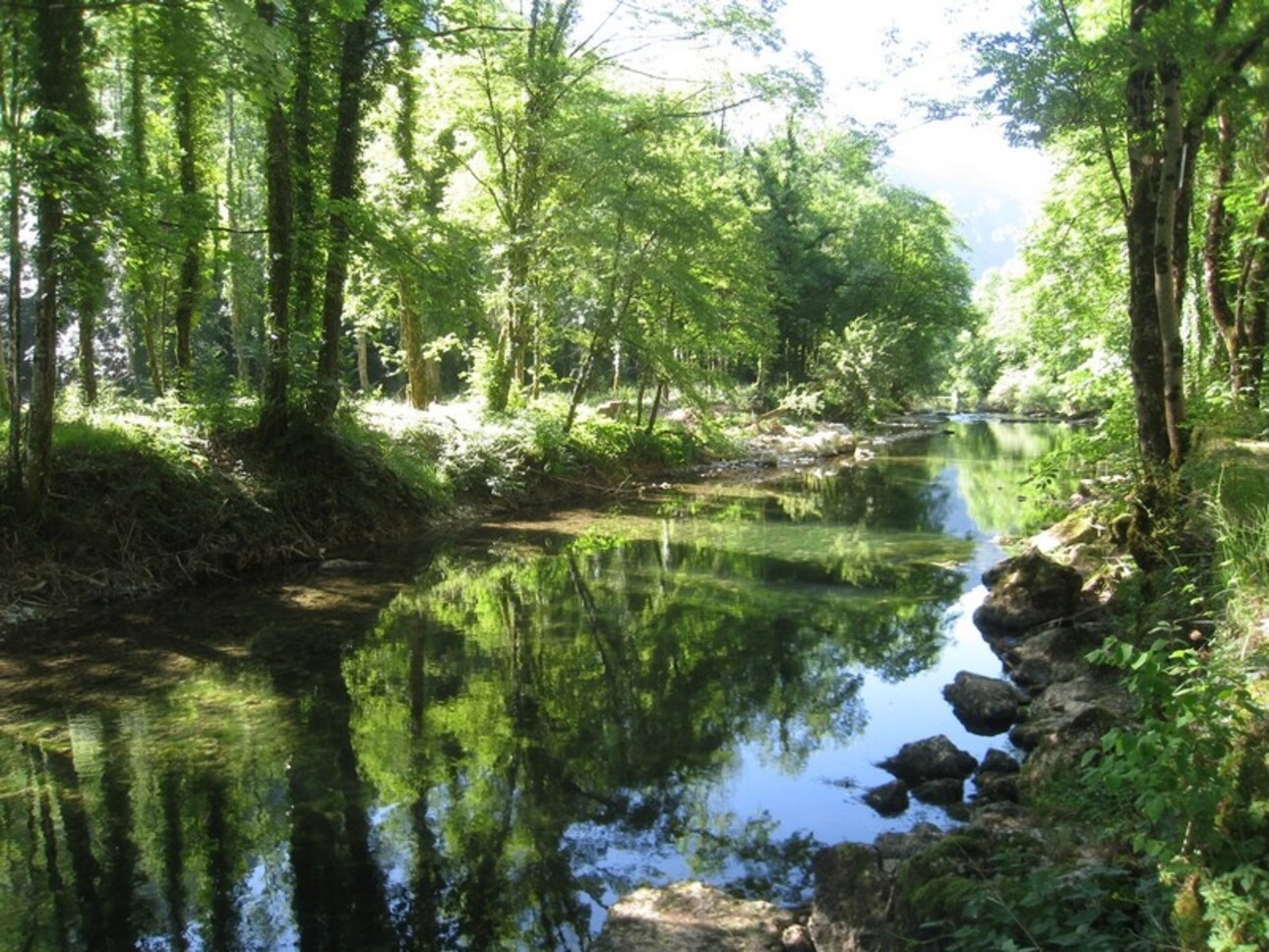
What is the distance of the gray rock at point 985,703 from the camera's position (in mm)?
7449

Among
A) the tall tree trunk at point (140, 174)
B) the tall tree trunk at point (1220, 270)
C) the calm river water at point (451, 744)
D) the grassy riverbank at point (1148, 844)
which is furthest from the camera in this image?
the tall tree trunk at point (1220, 270)

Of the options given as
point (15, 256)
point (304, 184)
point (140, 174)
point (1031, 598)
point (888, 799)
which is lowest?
point (888, 799)

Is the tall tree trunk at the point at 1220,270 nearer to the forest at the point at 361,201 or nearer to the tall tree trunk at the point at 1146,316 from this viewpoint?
the tall tree trunk at the point at 1146,316

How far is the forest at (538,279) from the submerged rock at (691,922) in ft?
3.62

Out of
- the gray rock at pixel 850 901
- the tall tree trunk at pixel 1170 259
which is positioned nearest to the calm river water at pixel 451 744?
the gray rock at pixel 850 901

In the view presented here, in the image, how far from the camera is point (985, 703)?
757 centimetres

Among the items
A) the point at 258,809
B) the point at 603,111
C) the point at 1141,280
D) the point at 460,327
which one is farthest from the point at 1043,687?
the point at 603,111

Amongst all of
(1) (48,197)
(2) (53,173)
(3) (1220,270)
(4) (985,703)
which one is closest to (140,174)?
(1) (48,197)

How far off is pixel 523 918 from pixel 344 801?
1.77 meters

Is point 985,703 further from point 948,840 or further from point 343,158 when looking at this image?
point 343,158

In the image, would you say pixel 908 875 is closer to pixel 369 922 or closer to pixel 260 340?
pixel 369 922

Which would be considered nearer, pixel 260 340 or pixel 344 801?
pixel 344 801

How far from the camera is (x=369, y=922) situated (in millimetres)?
4574

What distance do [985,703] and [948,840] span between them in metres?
3.50
